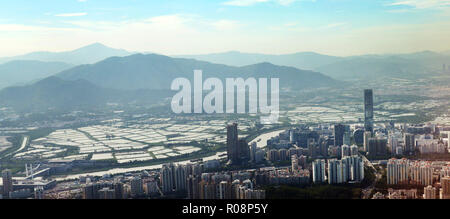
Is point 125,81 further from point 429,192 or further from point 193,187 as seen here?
point 429,192

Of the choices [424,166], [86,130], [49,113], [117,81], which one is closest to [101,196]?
[424,166]

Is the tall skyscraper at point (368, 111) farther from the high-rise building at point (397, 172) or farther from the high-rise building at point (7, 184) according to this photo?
the high-rise building at point (7, 184)

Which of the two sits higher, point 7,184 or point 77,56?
point 77,56

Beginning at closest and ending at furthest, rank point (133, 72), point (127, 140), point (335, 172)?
point (335, 172) → point (127, 140) → point (133, 72)

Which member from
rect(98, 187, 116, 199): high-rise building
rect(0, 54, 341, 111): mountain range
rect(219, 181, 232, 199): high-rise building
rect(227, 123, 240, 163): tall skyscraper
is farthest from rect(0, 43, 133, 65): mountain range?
rect(219, 181, 232, 199): high-rise building

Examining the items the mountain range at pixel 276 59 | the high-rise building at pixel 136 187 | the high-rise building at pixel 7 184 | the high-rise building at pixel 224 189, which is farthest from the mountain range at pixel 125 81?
the high-rise building at pixel 224 189

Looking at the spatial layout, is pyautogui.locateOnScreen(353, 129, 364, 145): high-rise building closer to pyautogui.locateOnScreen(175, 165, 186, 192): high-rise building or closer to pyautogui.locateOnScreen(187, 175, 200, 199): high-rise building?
pyautogui.locateOnScreen(175, 165, 186, 192): high-rise building

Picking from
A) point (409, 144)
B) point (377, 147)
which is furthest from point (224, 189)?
point (409, 144)

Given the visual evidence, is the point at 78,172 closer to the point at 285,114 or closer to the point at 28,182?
the point at 28,182
